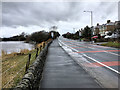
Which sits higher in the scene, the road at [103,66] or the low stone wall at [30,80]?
the low stone wall at [30,80]

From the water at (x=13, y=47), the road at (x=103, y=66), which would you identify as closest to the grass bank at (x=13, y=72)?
the road at (x=103, y=66)

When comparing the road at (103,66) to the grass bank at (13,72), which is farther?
the road at (103,66)

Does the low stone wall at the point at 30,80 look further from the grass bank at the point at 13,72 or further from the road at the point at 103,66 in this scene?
the road at the point at 103,66

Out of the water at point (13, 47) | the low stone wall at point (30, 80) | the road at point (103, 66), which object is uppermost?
the low stone wall at point (30, 80)

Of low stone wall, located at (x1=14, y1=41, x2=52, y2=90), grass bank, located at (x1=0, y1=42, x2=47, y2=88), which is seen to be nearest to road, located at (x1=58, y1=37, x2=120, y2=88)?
low stone wall, located at (x1=14, y1=41, x2=52, y2=90)

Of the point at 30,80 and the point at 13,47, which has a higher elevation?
the point at 30,80

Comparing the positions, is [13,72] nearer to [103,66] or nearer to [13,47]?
[103,66]

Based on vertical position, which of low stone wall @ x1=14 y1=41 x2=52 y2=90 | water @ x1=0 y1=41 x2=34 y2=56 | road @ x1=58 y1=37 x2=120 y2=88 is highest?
low stone wall @ x1=14 y1=41 x2=52 y2=90

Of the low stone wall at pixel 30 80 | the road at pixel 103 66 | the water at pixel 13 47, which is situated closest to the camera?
the low stone wall at pixel 30 80

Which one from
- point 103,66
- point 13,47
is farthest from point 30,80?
point 13,47

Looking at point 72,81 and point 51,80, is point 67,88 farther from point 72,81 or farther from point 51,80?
point 51,80

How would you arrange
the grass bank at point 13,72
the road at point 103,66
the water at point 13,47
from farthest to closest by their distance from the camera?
the water at point 13,47 → the road at point 103,66 → the grass bank at point 13,72

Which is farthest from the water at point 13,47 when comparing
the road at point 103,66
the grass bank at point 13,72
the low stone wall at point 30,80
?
the low stone wall at point 30,80

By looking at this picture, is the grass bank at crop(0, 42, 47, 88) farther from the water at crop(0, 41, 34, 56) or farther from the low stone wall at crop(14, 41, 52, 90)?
the water at crop(0, 41, 34, 56)
